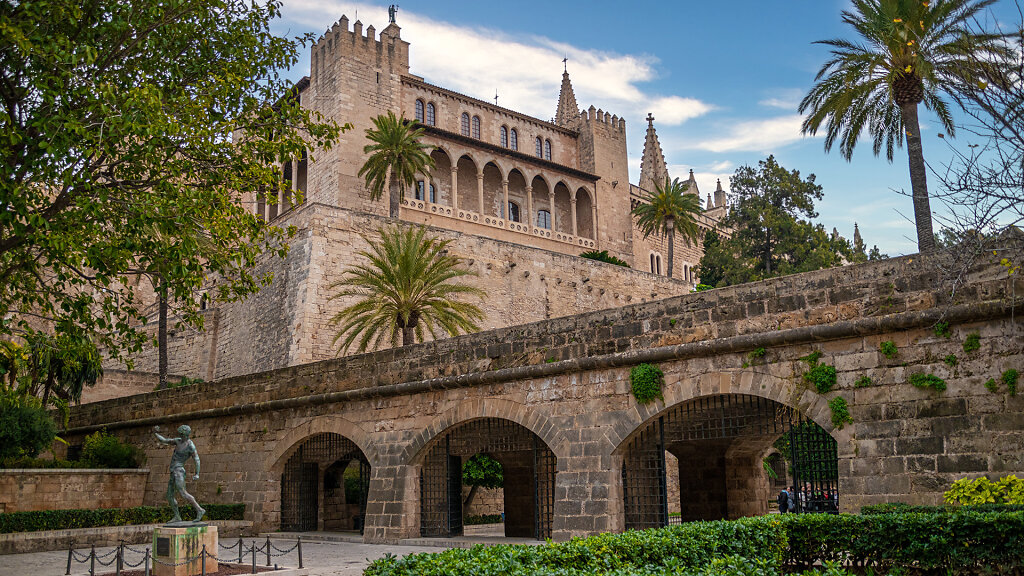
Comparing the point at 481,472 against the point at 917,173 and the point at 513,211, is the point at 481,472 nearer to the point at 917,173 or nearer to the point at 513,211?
the point at 917,173

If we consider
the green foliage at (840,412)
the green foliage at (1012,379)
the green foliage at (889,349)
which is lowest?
the green foliage at (840,412)

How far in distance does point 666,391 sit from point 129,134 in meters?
8.58

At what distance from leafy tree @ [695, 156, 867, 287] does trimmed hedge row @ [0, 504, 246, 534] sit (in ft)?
83.4

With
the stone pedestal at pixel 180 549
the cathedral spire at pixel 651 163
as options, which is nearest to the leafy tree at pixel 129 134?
the stone pedestal at pixel 180 549

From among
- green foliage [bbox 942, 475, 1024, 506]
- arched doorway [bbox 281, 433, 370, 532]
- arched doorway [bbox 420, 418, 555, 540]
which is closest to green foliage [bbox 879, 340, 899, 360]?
green foliage [bbox 942, 475, 1024, 506]

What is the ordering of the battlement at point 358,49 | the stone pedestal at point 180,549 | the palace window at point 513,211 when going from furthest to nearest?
the palace window at point 513,211, the battlement at point 358,49, the stone pedestal at point 180,549

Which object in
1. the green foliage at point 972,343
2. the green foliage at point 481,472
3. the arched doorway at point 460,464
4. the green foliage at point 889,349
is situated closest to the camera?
the green foliage at point 972,343

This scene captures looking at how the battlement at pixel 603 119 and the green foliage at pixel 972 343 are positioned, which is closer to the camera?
the green foliage at pixel 972 343

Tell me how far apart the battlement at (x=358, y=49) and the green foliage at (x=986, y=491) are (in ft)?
101

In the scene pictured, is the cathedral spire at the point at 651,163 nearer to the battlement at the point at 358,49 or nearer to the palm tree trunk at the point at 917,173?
the battlement at the point at 358,49

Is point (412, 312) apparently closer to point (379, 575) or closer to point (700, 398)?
point (700, 398)

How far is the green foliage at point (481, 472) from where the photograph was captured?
27.0 meters

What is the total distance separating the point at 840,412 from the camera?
11.5m

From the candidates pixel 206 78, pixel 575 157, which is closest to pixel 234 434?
pixel 206 78
